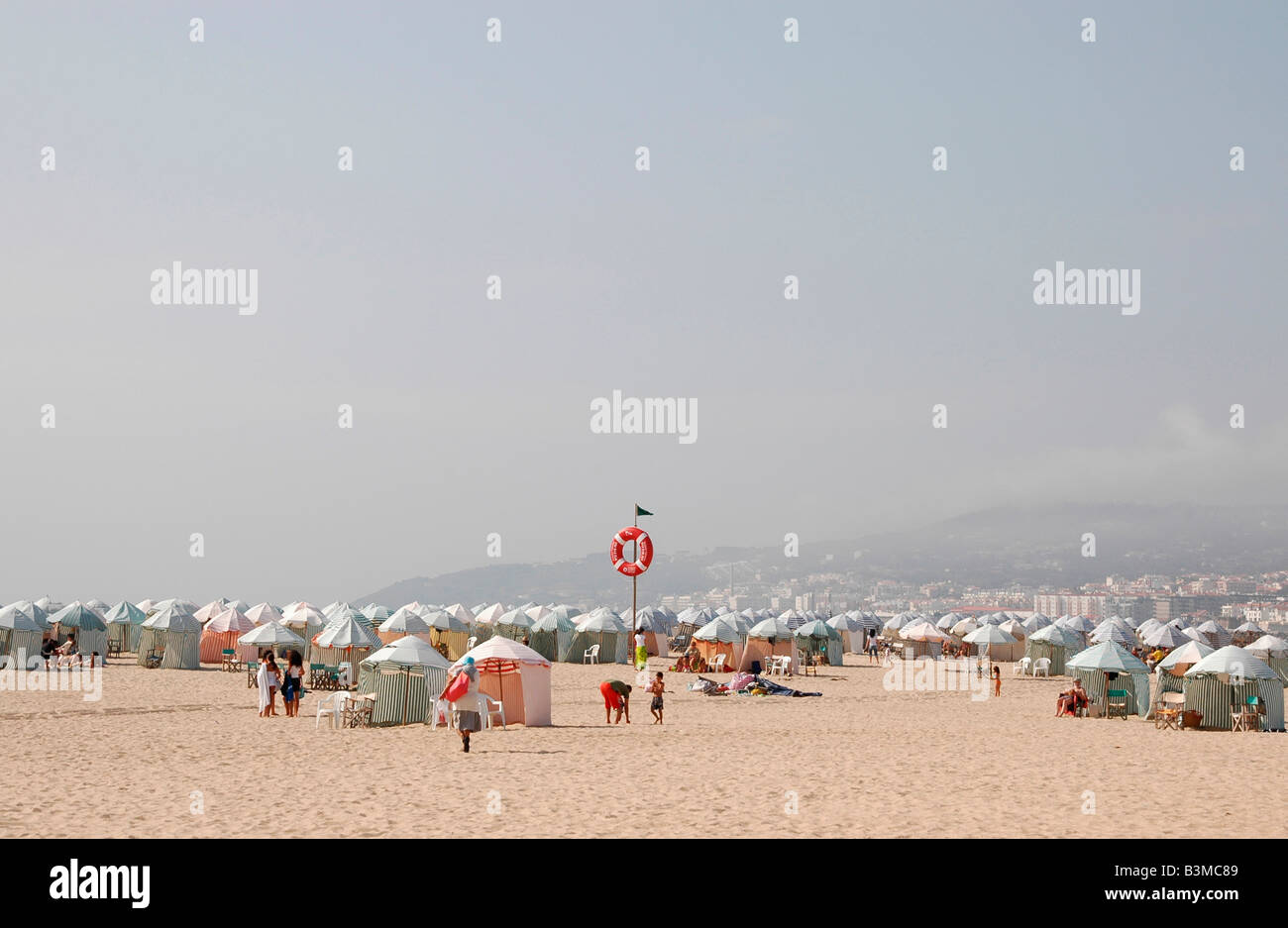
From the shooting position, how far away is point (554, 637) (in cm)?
5309

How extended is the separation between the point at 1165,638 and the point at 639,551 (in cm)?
3027

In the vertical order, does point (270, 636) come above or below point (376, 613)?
above

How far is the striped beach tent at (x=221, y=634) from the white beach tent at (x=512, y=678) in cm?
2197

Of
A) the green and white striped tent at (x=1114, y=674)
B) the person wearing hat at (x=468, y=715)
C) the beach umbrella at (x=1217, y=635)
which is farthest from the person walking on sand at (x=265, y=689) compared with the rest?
the beach umbrella at (x=1217, y=635)

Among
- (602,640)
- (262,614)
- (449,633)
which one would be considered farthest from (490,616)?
(262,614)

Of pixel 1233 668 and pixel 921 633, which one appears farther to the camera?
pixel 921 633

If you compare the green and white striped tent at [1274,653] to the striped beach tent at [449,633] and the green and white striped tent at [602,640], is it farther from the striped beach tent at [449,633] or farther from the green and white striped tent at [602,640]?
the striped beach tent at [449,633]

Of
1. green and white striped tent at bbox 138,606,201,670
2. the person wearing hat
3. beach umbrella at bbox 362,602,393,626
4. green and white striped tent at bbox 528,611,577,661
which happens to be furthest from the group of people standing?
beach umbrella at bbox 362,602,393,626

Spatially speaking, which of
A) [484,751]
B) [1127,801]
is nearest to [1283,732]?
[1127,801]

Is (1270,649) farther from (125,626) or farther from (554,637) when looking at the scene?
(125,626)

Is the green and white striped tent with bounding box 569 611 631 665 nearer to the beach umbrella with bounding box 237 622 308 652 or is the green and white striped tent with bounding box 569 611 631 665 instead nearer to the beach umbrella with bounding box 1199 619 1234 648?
the beach umbrella with bounding box 237 622 308 652

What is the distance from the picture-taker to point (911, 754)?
20.5 meters

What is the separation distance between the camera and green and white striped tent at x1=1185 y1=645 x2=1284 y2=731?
2652 cm

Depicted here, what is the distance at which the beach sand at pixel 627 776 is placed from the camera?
1353 cm
